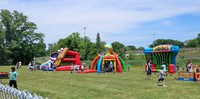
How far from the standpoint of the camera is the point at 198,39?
126625mm

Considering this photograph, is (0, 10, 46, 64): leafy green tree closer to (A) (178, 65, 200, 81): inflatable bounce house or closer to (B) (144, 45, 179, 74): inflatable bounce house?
(B) (144, 45, 179, 74): inflatable bounce house

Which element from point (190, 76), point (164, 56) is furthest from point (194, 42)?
point (190, 76)

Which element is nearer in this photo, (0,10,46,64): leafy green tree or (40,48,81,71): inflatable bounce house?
(40,48,81,71): inflatable bounce house

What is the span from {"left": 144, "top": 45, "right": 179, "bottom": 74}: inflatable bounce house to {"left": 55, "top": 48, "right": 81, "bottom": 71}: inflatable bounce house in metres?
10.7

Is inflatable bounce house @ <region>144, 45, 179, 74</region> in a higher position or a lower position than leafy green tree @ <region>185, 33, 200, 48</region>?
lower

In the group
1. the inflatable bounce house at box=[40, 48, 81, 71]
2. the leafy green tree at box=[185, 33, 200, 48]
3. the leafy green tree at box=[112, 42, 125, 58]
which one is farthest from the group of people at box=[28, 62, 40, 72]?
the leafy green tree at box=[185, 33, 200, 48]

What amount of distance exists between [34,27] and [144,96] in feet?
223

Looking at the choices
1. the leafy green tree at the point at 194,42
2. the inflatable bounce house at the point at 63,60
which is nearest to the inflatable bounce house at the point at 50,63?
the inflatable bounce house at the point at 63,60

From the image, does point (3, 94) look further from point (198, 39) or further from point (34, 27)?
point (198, 39)

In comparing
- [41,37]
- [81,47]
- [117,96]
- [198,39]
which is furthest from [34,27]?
[198,39]

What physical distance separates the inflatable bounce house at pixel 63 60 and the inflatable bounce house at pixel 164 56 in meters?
10.7

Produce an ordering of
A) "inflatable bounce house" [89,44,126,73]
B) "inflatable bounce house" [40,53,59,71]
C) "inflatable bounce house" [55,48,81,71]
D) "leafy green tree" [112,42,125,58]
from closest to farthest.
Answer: "inflatable bounce house" [89,44,126,73]
"inflatable bounce house" [40,53,59,71]
"inflatable bounce house" [55,48,81,71]
"leafy green tree" [112,42,125,58]

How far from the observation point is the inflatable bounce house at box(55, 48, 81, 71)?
40.4 meters

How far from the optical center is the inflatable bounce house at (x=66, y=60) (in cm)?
4038
